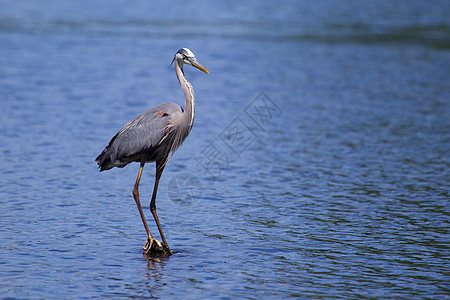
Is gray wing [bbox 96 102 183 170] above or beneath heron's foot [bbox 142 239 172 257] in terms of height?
above

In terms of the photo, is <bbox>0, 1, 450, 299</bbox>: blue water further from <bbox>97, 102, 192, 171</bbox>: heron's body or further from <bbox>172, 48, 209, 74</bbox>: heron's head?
<bbox>172, 48, 209, 74</bbox>: heron's head

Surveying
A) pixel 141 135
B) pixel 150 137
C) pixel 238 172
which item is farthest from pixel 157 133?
pixel 238 172

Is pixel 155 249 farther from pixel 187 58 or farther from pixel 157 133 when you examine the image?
pixel 187 58

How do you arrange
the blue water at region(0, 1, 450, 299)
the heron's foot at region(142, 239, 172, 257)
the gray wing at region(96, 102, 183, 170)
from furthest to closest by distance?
the gray wing at region(96, 102, 183, 170)
the heron's foot at region(142, 239, 172, 257)
the blue water at region(0, 1, 450, 299)

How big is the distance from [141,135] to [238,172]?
4433 mm

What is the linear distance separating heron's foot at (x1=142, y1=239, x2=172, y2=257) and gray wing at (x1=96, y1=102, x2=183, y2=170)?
1206 mm

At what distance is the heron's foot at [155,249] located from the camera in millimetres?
8805

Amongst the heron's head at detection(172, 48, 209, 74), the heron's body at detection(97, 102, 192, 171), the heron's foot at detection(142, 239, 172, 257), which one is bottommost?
the heron's foot at detection(142, 239, 172, 257)

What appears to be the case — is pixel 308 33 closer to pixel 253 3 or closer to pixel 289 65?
pixel 289 65

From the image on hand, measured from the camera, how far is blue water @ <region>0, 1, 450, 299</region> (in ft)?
27.2

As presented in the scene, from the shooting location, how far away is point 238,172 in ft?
43.7

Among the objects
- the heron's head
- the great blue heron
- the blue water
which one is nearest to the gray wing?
the great blue heron

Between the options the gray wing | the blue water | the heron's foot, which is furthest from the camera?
the gray wing

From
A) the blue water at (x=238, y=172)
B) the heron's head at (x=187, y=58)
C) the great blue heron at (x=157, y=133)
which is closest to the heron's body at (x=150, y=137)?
the great blue heron at (x=157, y=133)
